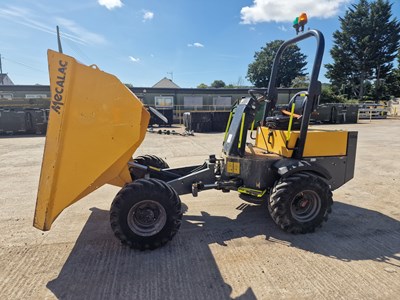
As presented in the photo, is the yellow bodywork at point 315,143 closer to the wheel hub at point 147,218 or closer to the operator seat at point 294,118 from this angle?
the operator seat at point 294,118

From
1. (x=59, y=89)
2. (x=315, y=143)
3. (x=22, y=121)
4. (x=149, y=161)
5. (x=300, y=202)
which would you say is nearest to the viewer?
(x=59, y=89)

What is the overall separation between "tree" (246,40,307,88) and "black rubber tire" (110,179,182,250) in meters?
50.3

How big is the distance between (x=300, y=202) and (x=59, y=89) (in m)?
3.46

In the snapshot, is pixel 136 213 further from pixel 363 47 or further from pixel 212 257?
pixel 363 47

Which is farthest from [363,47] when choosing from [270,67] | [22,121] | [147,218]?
[147,218]

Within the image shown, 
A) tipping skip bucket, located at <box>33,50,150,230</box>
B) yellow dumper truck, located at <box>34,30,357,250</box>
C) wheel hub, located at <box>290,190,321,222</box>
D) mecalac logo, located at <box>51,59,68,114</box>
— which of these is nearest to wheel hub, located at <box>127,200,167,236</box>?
yellow dumper truck, located at <box>34,30,357,250</box>

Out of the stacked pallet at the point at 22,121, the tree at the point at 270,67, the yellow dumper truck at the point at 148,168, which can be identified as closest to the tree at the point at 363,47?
the tree at the point at 270,67

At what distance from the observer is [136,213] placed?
343cm

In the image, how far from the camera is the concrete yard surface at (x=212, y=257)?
2695 millimetres

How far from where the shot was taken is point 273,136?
4383 mm

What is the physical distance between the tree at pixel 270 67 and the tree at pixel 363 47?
32.5ft

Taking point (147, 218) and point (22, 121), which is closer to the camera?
point (147, 218)

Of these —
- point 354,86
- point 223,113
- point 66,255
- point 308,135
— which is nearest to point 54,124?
point 66,255

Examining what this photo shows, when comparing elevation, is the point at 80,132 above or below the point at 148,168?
above
